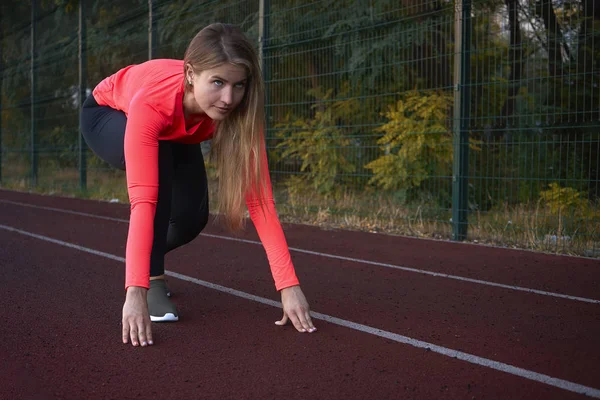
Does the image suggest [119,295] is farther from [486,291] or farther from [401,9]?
[401,9]

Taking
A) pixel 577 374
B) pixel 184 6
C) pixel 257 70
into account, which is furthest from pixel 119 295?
pixel 184 6

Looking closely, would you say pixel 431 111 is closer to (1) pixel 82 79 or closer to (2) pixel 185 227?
(2) pixel 185 227

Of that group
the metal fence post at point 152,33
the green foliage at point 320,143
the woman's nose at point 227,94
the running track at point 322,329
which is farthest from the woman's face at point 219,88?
the metal fence post at point 152,33

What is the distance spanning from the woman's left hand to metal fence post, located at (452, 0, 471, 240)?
4336mm

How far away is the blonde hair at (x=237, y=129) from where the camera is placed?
3027 mm

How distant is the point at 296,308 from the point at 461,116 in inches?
182

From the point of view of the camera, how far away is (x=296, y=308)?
10.9 feet

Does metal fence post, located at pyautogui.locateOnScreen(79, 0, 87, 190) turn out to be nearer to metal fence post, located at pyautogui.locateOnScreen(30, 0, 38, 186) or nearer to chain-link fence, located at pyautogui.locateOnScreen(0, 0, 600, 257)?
metal fence post, located at pyautogui.locateOnScreen(30, 0, 38, 186)

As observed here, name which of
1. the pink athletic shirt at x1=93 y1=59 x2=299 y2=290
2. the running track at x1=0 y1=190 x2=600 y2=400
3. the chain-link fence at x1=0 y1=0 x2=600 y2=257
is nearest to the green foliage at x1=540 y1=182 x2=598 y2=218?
the chain-link fence at x1=0 y1=0 x2=600 y2=257

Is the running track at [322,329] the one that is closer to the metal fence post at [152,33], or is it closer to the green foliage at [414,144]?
the green foliage at [414,144]

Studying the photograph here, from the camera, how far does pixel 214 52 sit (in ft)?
9.81

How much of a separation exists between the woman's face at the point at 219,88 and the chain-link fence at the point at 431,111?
4414 mm

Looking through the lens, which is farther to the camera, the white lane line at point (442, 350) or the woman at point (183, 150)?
the woman at point (183, 150)

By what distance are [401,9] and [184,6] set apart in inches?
193
